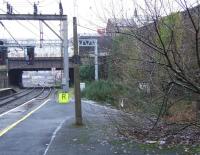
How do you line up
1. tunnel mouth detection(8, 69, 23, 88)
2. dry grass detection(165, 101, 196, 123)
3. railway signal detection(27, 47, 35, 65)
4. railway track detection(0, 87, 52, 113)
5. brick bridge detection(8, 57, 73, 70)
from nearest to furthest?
1. dry grass detection(165, 101, 196, 123)
2. railway track detection(0, 87, 52, 113)
3. railway signal detection(27, 47, 35, 65)
4. brick bridge detection(8, 57, 73, 70)
5. tunnel mouth detection(8, 69, 23, 88)

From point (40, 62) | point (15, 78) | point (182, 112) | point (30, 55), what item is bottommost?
point (15, 78)

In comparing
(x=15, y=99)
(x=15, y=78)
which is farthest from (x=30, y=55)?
(x=15, y=78)

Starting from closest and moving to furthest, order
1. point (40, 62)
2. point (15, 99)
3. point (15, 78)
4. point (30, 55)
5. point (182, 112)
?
1. point (182, 112)
2. point (15, 99)
3. point (30, 55)
4. point (40, 62)
5. point (15, 78)

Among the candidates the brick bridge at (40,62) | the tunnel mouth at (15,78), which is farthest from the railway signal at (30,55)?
the tunnel mouth at (15,78)

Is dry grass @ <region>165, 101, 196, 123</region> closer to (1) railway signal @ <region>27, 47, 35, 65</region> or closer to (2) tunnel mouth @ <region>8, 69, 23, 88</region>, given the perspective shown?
(1) railway signal @ <region>27, 47, 35, 65</region>

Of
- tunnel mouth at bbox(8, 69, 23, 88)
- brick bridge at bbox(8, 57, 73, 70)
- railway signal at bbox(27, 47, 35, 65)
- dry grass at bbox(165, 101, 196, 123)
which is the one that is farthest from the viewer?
tunnel mouth at bbox(8, 69, 23, 88)

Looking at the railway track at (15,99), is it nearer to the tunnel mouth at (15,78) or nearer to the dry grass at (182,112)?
the dry grass at (182,112)

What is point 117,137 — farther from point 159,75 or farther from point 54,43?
point 54,43

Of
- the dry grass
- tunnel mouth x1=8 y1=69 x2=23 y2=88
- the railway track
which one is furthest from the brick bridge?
the dry grass

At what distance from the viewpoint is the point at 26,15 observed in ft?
125

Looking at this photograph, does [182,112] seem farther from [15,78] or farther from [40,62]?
[15,78]

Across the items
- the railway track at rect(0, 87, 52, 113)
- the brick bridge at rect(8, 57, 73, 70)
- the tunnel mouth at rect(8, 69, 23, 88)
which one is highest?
the brick bridge at rect(8, 57, 73, 70)

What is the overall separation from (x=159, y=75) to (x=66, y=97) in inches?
361

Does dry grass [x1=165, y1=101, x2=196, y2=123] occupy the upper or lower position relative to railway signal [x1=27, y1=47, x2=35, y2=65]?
lower
